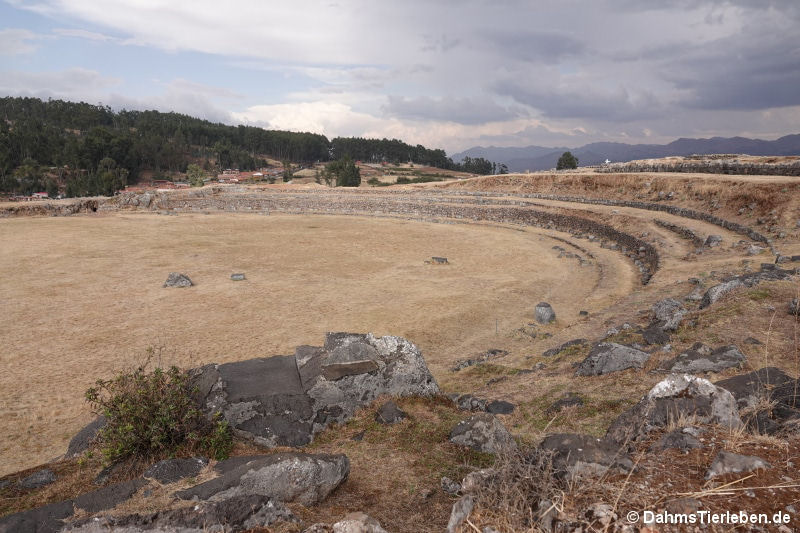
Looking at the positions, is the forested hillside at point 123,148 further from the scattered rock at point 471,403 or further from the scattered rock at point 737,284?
the scattered rock at point 737,284

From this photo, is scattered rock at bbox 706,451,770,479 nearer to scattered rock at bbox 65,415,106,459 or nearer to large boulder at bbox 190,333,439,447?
large boulder at bbox 190,333,439,447

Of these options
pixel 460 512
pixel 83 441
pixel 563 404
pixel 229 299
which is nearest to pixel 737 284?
pixel 563 404

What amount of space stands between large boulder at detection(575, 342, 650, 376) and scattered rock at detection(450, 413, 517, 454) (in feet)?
14.1

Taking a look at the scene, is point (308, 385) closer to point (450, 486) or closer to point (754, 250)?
point (450, 486)

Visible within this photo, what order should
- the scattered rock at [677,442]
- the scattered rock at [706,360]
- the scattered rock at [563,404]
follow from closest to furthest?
the scattered rock at [677,442], the scattered rock at [563,404], the scattered rock at [706,360]

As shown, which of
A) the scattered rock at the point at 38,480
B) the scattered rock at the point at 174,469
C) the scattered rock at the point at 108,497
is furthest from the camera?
the scattered rock at the point at 38,480

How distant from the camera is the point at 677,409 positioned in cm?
560

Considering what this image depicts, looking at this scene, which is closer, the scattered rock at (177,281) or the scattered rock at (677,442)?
the scattered rock at (677,442)

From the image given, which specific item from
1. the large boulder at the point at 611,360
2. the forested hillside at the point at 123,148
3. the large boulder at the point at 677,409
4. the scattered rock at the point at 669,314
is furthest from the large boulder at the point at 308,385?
the forested hillside at the point at 123,148

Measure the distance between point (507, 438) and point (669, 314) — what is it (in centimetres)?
979

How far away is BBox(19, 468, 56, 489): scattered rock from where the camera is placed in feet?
22.2

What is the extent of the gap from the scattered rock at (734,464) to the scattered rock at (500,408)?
16.3ft

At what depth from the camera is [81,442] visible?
321 inches

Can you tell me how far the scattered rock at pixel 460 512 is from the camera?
13.7ft
